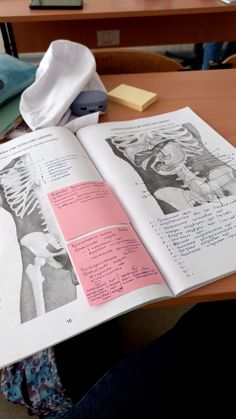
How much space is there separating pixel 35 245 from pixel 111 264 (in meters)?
0.11

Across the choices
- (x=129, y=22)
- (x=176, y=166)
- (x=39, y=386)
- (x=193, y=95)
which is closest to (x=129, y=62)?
(x=193, y=95)

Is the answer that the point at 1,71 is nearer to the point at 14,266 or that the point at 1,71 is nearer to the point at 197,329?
the point at 14,266

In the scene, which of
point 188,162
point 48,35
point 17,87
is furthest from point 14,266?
point 48,35

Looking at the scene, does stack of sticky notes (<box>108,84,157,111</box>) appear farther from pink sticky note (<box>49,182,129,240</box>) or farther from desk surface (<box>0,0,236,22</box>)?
desk surface (<box>0,0,236,22</box>)

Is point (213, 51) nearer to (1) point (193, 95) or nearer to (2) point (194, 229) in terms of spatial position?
(1) point (193, 95)

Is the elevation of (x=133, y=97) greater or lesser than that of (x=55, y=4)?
lesser

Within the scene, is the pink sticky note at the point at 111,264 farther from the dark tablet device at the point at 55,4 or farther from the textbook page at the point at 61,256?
the dark tablet device at the point at 55,4

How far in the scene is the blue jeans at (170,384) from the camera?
362mm

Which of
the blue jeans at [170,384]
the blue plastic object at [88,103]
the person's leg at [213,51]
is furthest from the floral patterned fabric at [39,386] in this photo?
the person's leg at [213,51]

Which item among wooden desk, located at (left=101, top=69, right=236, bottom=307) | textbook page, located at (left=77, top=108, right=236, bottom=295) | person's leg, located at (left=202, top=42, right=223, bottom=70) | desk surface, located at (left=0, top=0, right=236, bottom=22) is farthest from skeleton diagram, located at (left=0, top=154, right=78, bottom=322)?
person's leg, located at (left=202, top=42, right=223, bottom=70)

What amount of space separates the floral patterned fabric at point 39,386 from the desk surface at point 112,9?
119 centimetres

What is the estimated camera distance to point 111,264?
0.42m

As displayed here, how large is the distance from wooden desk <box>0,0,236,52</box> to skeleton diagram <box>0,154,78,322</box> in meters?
1.00

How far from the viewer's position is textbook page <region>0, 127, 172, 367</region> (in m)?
0.38
